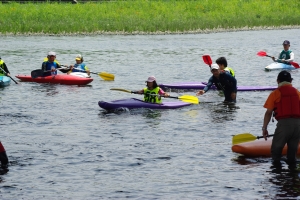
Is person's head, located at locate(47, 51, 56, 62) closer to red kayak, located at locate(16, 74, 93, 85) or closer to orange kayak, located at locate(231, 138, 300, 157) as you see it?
red kayak, located at locate(16, 74, 93, 85)

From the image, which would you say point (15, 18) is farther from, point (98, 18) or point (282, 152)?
point (282, 152)

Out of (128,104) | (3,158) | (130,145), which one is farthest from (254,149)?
(128,104)

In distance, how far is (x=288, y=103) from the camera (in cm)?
1089

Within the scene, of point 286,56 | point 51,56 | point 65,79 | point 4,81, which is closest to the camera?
point 4,81

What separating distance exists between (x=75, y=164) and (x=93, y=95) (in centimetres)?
877

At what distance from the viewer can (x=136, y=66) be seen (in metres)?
29.5

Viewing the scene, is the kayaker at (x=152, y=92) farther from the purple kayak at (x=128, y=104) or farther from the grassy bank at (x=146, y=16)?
the grassy bank at (x=146, y=16)

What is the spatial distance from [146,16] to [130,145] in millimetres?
34983

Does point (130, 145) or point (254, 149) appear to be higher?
point (254, 149)

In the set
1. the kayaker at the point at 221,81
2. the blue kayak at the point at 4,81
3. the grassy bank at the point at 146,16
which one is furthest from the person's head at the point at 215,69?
the grassy bank at the point at 146,16

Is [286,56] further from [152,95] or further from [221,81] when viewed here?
[152,95]

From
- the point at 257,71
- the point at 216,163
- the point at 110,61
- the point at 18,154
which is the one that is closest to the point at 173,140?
the point at 216,163

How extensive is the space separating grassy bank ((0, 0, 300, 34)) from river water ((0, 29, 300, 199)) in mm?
16138

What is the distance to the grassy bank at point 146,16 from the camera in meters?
43.8
